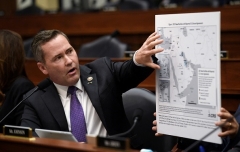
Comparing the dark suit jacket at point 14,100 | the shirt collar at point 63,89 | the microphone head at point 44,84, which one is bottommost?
the dark suit jacket at point 14,100

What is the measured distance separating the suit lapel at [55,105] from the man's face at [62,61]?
76 mm

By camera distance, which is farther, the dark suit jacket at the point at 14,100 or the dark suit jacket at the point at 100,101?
the dark suit jacket at the point at 14,100

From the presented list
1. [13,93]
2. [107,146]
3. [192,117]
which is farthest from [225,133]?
[13,93]

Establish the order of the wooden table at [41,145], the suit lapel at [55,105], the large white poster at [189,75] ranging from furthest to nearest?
the suit lapel at [55,105] < the large white poster at [189,75] < the wooden table at [41,145]

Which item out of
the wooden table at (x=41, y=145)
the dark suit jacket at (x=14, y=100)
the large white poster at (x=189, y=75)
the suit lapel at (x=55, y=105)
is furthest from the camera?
the dark suit jacket at (x=14, y=100)

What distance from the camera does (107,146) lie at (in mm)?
1378

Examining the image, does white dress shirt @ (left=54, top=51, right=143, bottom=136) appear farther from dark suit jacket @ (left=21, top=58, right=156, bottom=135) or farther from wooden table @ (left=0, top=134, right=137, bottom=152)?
wooden table @ (left=0, top=134, right=137, bottom=152)

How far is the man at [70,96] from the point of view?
206 cm

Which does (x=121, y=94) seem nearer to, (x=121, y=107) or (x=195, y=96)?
(x=121, y=107)

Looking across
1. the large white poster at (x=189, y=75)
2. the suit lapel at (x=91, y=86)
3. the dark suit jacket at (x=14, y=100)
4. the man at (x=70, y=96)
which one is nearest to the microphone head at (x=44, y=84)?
the man at (x=70, y=96)

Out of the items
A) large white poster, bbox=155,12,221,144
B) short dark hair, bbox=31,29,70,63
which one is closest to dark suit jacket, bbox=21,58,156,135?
short dark hair, bbox=31,29,70,63

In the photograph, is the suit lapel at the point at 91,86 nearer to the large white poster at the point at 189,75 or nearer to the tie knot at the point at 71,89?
the tie knot at the point at 71,89

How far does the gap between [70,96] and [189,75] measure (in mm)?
701

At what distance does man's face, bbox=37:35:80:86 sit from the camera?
206cm
